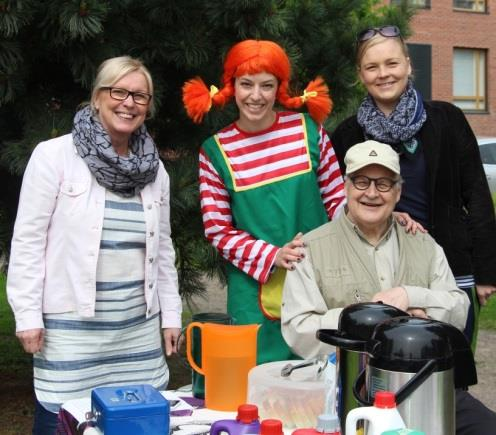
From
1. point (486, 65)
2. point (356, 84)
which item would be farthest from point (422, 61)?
point (356, 84)

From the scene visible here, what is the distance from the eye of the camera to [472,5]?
23703 millimetres

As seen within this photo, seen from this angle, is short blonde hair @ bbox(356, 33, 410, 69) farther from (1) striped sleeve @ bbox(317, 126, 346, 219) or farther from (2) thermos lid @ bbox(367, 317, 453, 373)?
(2) thermos lid @ bbox(367, 317, 453, 373)

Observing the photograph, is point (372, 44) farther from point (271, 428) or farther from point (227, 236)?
point (271, 428)

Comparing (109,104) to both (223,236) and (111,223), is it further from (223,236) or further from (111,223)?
(223,236)

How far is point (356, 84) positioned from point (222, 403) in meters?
2.50

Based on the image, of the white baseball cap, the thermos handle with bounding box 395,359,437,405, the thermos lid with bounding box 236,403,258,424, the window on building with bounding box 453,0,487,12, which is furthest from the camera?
the window on building with bounding box 453,0,487,12

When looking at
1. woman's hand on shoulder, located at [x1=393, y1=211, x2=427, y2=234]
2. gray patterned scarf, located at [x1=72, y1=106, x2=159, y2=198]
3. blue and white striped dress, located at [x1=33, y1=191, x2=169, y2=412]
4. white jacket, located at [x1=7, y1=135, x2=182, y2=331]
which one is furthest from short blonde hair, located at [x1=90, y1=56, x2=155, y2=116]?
woman's hand on shoulder, located at [x1=393, y1=211, x2=427, y2=234]

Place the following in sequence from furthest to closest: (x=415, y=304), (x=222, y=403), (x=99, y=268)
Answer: (x=99, y=268) < (x=415, y=304) < (x=222, y=403)

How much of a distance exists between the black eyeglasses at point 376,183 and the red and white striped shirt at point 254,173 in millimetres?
413

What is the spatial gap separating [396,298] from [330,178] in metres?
0.73

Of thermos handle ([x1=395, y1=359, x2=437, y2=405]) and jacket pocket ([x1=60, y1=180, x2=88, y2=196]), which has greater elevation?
jacket pocket ([x1=60, y1=180, x2=88, y2=196])

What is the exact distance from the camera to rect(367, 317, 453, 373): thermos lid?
5.08 ft

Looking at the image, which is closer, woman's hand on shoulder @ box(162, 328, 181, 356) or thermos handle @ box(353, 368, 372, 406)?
thermos handle @ box(353, 368, 372, 406)

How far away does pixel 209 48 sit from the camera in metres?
3.35
